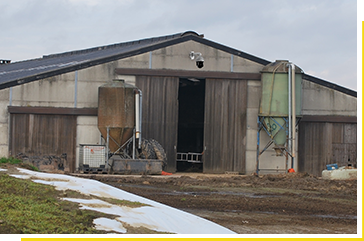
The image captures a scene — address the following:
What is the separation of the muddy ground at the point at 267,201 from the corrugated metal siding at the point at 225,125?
3.71 meters

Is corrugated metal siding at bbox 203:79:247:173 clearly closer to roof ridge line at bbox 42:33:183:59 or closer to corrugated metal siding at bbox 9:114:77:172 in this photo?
corrugated metal siding at bbox 9:114:77:172

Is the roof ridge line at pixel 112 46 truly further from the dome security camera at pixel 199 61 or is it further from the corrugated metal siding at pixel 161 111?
the corrugated metal siding at pixel 161 111

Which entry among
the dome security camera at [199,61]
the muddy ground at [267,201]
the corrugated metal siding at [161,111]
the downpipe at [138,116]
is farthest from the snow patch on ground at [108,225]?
the dome security camera at [199,61]

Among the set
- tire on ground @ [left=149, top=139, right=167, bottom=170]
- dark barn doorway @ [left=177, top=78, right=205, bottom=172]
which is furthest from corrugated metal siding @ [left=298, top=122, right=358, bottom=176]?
dark barn doorway @ [left=177, top=78, right=205, bottom=172]

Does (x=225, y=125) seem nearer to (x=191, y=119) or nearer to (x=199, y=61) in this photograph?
(x=199, y=61)

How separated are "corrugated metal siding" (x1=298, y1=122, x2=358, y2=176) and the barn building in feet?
0.17

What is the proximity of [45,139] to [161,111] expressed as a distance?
5.84 m

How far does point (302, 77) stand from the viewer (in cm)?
2677

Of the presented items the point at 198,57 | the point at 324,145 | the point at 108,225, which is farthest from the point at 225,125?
the point at 108,225

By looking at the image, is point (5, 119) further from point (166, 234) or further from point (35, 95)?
point (166, 234)

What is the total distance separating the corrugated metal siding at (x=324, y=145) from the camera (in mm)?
27203

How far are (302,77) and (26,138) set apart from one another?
1410 cm

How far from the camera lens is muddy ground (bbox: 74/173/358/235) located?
37.9 feet

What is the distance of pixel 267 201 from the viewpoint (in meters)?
15.5
